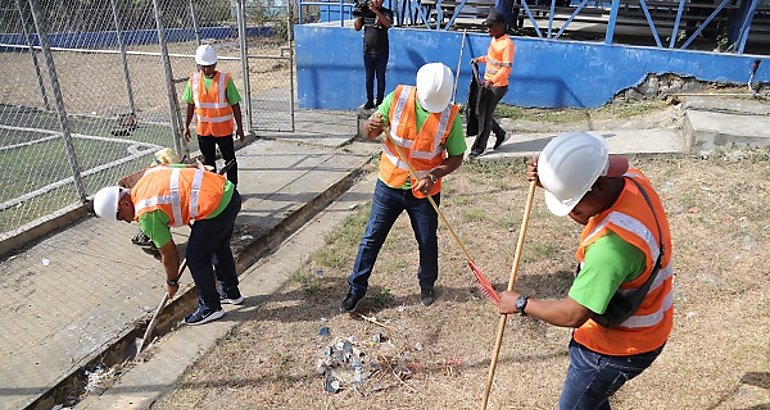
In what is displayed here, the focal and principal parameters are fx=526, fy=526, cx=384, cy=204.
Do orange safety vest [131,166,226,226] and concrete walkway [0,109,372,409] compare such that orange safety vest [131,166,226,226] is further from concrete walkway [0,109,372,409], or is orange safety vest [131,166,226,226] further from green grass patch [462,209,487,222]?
green grass patch [462,209,487,222]

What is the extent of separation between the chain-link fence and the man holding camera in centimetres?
127

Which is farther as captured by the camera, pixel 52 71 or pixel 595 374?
pixel 52 71

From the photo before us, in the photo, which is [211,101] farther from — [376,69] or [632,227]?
[632,227]

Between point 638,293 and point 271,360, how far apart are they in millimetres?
2437

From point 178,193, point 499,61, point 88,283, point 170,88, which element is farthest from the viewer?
point 499,61

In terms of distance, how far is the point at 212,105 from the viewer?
5.34m

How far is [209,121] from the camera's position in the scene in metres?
5.41

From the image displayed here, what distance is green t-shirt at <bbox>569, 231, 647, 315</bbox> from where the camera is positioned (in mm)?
1789

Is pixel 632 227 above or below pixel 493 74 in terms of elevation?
above

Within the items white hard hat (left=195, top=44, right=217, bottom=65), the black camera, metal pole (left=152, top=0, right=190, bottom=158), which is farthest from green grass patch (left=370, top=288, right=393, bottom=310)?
the black camera

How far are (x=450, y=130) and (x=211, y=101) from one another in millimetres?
2898

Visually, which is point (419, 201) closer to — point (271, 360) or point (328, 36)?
point (271, 360)

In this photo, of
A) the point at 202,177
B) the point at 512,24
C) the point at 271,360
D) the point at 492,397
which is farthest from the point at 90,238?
the point at 512,24

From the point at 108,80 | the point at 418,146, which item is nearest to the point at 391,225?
the point at 418,146
